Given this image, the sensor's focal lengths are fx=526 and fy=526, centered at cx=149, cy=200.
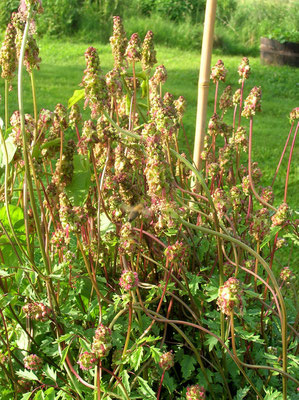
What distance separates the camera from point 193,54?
8.73 meters

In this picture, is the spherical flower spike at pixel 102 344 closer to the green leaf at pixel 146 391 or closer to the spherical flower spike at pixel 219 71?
the green leaf at pixel 146 391

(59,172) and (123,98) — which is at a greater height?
(123,98)

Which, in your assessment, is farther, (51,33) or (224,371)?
(51,33)

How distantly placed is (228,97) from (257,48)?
7910 millimetres

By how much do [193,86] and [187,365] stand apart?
5.33 metres

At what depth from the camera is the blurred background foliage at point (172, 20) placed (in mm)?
9258

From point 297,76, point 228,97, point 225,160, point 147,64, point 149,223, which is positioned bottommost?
point 297,76

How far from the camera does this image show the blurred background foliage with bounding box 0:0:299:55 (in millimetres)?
9258

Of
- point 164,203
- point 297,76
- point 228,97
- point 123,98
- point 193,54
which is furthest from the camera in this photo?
point 193,54

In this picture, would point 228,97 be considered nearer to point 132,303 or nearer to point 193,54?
point 132,303

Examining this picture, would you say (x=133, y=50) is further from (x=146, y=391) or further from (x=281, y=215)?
(x=146, y=391)

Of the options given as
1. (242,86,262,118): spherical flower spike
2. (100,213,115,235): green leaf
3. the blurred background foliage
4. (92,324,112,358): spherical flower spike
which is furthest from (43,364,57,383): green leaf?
the blurred background foliage

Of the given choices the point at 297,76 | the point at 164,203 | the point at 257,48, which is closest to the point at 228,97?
the point at 164,203

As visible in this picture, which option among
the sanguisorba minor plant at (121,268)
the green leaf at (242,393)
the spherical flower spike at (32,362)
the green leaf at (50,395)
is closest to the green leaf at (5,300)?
the sanguisorba minor plant at (121,268)
